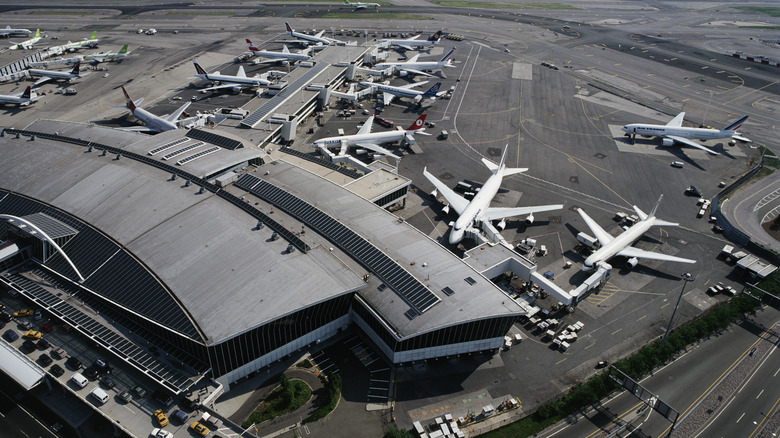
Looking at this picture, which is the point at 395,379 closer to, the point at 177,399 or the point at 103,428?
the point at 177,399

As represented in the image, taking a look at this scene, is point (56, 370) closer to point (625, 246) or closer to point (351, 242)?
point (351, 242)

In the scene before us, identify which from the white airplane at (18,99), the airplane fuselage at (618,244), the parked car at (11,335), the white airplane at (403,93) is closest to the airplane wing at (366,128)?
the white airplane at (403,93)

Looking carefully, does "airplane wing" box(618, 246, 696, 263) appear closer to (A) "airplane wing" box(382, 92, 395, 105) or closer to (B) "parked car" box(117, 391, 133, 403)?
(B) "parked car" box(117, 391, 133, 403)

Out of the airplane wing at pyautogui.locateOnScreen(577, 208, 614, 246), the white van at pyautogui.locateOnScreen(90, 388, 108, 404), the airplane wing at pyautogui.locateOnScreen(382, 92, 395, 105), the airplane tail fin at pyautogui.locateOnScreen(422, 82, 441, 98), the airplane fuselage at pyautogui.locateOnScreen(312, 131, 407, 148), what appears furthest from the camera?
the airplane wing at pyautogui.locateOnScreen(382, 92, 395, 105)

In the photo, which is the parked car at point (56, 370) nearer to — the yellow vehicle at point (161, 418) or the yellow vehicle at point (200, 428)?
the yellow vehicle at point (161, 418)

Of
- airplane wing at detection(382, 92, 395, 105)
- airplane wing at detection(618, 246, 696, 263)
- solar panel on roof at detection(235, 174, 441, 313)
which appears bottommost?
airplane wing at detection(618, 246, 696, 263)

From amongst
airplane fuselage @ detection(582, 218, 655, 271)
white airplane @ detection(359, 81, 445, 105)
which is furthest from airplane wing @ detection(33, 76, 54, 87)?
airplane fuselage @ detection(582, 218, 655, 271)

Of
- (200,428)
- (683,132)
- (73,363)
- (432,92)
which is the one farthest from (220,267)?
(683,132)
